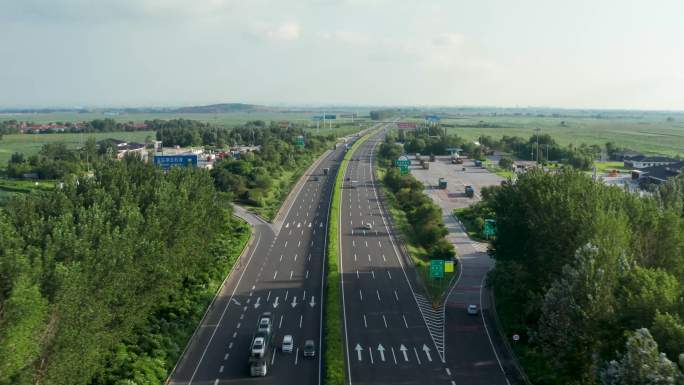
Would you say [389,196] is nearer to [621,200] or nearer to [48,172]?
[621,200]

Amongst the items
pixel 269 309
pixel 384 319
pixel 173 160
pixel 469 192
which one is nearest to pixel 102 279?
pixel 269 309

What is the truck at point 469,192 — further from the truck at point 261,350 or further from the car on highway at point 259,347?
the car on highway at point 259,347

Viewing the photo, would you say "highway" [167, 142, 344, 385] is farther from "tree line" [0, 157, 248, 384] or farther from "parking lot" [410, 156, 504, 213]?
"parking lot" [410, 156, 504, 213]

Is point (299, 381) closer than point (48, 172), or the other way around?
point (299, 381)

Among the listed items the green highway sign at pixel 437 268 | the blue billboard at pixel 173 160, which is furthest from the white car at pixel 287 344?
the blue billboard at pixel 173 160

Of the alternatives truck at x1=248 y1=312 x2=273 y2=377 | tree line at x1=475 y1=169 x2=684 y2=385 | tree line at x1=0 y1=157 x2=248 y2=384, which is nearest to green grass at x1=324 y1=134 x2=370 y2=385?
truck at x1=248 y1=312 x2=273 y2=377

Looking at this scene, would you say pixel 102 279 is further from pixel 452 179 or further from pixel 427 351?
pixel 452 179

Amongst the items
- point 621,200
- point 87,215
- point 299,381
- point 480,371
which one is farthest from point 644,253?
point 87,215
